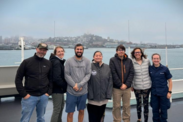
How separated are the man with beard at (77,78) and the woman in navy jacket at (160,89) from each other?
1086 millimetres

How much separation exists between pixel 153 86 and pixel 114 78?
0.68 metres

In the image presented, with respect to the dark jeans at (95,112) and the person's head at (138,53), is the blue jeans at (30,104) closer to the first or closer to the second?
the dark jeans at (95,112)

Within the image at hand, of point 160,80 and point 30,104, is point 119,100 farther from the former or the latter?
point 30,104

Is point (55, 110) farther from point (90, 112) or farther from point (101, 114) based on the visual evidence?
point (101, 114)

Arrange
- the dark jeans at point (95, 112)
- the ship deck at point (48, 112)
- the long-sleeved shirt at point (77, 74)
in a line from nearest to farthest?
1. the long-sleeved shirt at point (77, 74)
2. the dark jeans at point (95, 112)
3. the ship deck at point (48, 112)

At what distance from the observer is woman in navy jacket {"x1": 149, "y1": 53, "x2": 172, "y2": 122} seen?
263cm

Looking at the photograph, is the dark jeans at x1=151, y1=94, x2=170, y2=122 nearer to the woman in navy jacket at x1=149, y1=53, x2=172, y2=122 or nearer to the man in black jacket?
the woman in navy jacket at x1=149, y1=53, x2=172, y2=122

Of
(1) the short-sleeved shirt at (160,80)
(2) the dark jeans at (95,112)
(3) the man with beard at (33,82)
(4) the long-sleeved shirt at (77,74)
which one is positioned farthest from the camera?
(1) the short-sleeved shirt at (160,80)

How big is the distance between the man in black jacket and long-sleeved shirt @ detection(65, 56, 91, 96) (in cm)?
45

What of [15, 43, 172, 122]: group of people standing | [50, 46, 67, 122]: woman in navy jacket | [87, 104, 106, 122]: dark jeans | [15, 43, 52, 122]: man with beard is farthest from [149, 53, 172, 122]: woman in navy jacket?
[15, 43, 52, 122]: man with beard

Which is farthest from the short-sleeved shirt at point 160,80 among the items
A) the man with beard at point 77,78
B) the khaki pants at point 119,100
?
the man with beard at point 77,78

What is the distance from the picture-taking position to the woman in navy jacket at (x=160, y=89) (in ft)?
8.64

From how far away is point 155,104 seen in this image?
2715mm

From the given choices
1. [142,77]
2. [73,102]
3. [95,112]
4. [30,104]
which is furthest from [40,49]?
[142,77]
